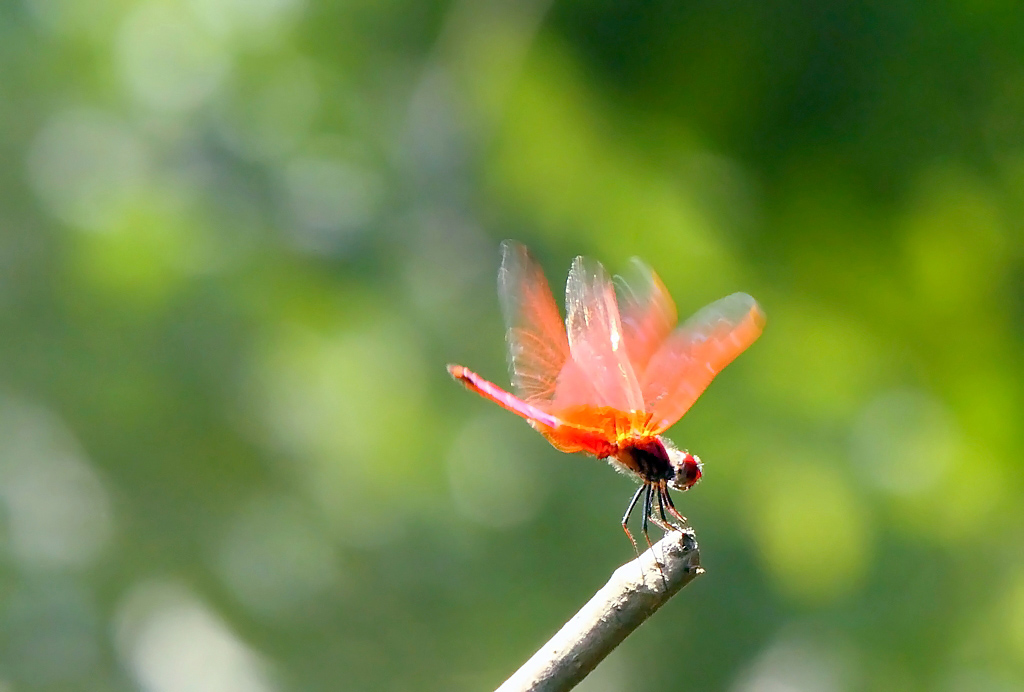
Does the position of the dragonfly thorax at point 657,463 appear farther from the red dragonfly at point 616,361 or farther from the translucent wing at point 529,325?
the translucent wing at point 529,325

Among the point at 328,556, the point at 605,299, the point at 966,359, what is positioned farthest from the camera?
the point at 328,556

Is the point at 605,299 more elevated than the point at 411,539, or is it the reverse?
the point at 605,299

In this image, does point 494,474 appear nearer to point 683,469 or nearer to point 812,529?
point 812,529

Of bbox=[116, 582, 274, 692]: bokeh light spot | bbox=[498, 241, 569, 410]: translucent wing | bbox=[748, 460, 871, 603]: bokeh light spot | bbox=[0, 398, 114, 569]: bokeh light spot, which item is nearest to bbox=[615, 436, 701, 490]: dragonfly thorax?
bbox=[498, 241, 569, 410]: translucent wing

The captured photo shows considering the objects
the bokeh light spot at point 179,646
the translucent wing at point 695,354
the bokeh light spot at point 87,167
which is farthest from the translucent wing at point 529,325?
the bokeh light spot at point 179,646

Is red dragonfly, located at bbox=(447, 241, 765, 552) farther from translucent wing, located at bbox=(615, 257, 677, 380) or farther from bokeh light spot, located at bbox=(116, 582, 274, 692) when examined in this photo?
bokeh light spot, located at bbox=(116, 582, 274, 692)

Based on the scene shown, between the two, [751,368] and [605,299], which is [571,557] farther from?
[605,299]

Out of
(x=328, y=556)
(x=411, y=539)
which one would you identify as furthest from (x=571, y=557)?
(x=328, y=556)
